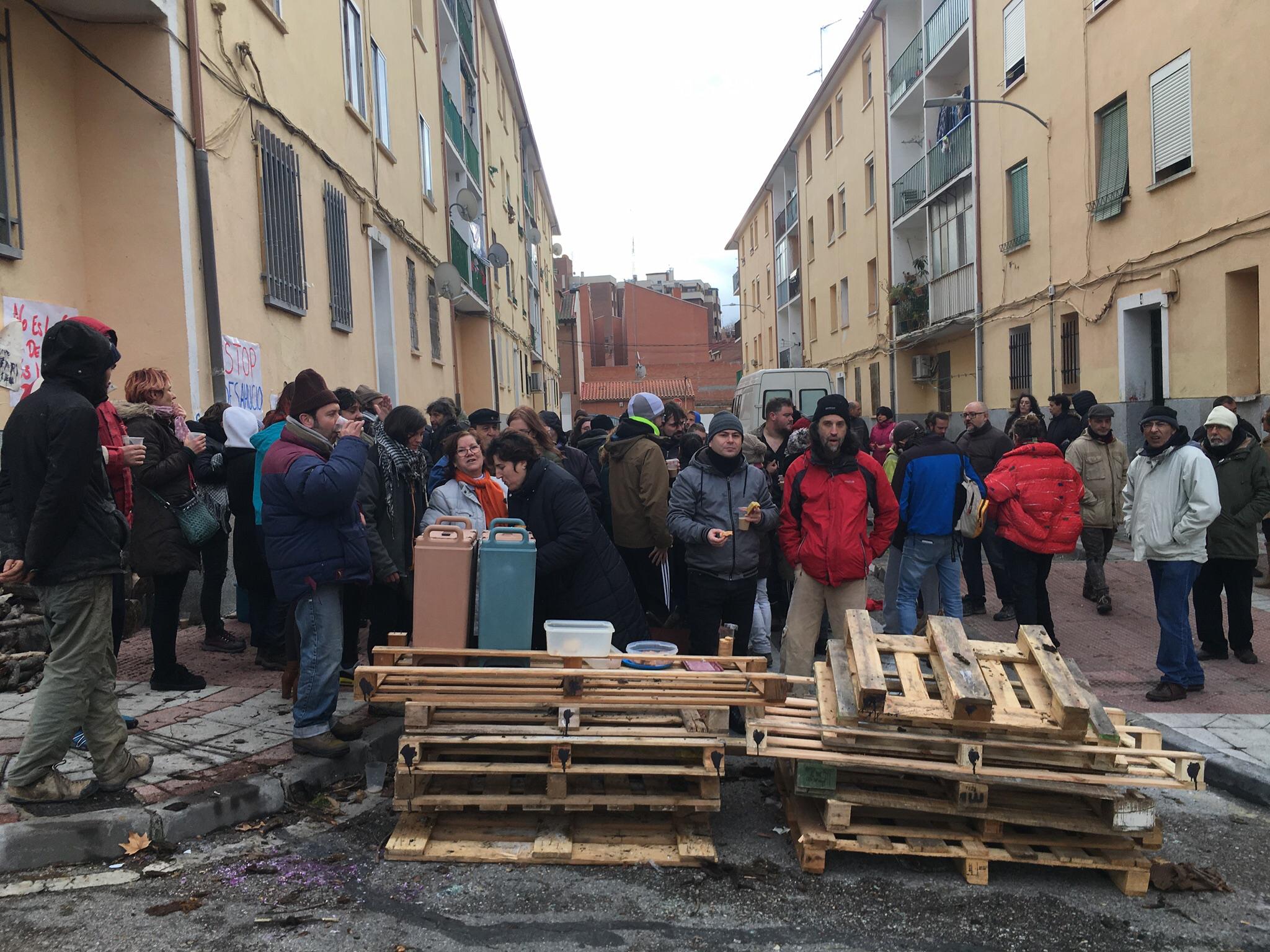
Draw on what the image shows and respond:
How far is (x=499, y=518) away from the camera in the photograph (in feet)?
16.4

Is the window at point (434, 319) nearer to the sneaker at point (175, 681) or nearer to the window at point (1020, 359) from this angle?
the window at point (1020, 359)

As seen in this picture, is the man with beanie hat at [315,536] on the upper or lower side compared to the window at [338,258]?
lower

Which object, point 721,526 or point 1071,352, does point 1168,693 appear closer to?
point 721,526

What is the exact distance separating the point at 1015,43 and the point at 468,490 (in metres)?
16.4

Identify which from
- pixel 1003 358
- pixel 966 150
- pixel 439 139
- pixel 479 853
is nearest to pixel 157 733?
pixel 479 853

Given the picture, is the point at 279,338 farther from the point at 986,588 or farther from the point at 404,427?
the point at 986,588

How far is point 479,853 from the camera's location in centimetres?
373

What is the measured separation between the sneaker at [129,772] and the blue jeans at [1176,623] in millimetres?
5855

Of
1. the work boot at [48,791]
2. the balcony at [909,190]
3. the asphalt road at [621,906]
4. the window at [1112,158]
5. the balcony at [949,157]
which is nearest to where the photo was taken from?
the asphalt road at [621,906]

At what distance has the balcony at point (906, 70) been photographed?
888 inches

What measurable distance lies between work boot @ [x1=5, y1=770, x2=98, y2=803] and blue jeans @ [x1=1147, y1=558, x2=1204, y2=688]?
20.0 ft

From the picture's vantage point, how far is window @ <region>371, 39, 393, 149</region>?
1332 cm

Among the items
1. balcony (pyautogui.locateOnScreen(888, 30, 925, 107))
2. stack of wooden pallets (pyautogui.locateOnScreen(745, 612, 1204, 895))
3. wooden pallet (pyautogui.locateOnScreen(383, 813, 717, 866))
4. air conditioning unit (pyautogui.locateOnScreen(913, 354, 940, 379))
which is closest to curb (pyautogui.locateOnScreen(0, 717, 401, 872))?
wooden pallet (pyautogui.locateOnScreen(383, 813, 717, 866))

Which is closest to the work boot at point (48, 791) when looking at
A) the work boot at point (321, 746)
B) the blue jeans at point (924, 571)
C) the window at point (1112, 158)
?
the work boot at point (321, 746)
